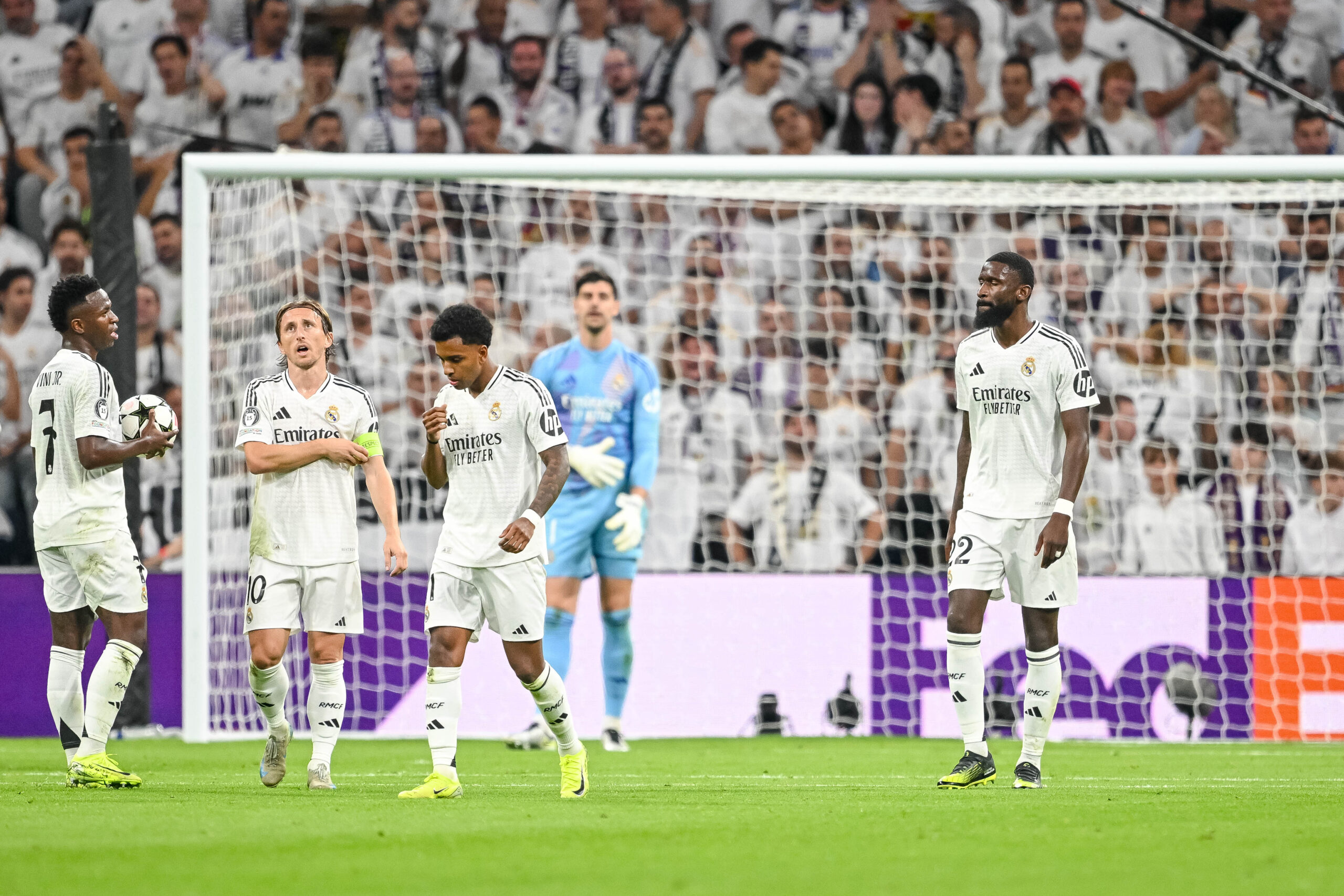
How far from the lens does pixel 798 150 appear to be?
13195mm

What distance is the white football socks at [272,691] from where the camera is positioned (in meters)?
6.74

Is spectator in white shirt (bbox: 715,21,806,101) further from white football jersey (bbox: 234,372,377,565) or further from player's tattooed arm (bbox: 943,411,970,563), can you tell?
white football jersey (bbox: 234,372,377,565)

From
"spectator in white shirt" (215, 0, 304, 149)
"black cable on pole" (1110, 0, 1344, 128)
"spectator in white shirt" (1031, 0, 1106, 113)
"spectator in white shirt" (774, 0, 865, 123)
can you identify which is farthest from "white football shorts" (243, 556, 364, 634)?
"spectator in white shirt" (1031, 0, 1106, 113)

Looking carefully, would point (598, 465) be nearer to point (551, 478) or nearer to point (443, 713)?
point (551, 478)

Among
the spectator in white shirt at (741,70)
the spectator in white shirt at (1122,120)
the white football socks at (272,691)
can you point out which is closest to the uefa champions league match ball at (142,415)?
the white football socks at (272,691)

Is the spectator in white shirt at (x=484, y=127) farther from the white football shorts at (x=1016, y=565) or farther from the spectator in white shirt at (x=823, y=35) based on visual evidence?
the white football shorts at (x=1016, y=565)

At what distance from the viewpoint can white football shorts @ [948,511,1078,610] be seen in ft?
22.7

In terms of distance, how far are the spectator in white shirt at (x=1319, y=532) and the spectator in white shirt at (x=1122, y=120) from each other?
11.2 ft

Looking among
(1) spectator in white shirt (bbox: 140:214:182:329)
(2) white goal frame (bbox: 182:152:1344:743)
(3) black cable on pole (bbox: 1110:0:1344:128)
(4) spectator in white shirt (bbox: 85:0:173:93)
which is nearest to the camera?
(2) white goal frame (bbox: 182:152:1344:743)

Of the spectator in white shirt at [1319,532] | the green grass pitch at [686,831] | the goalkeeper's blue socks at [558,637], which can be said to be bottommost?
the green grass pitch at [686,831]

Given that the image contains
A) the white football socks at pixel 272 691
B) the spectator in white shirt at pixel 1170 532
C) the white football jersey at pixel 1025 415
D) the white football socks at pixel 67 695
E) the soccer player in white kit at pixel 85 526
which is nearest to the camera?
the white football socks at pixel 272 691

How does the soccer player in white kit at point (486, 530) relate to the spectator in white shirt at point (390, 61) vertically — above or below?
below

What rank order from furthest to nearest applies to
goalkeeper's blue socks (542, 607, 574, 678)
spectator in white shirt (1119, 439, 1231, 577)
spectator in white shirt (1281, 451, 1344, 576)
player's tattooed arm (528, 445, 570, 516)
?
spectator in white shirt (1119, 439, 1231, 577)
spectator in white shirt (1281, 451, 1344, 576)
goalkeeper's blue socks (542, 607, 574, 678)
player's tattooed arm (528, 445, 570, 516)

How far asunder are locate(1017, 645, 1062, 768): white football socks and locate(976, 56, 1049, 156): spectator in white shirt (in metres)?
7.06
